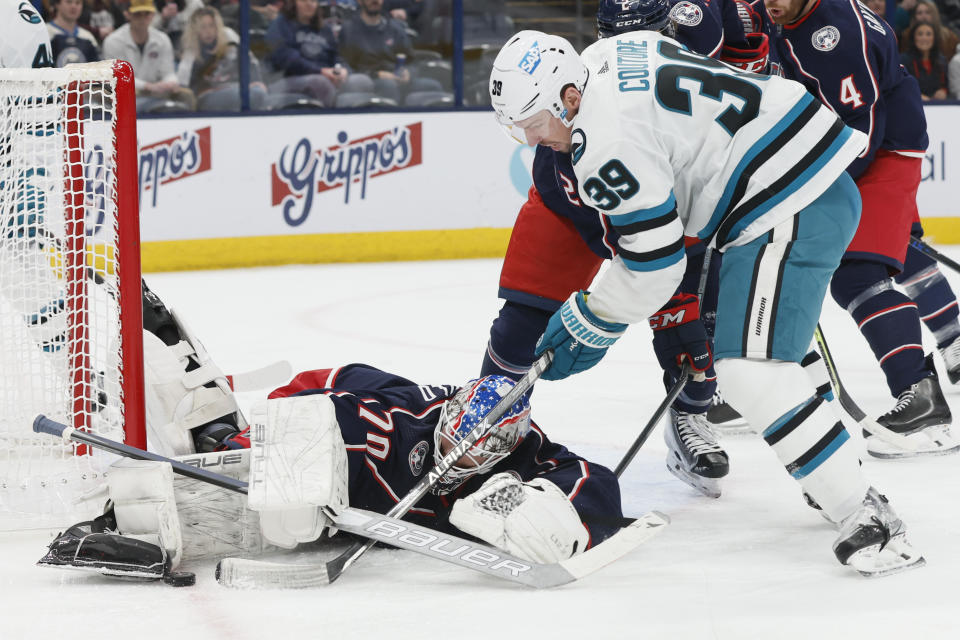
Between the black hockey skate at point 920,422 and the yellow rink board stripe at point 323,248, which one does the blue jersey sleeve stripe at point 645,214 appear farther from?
the yellow rink board stripe at point 323,248

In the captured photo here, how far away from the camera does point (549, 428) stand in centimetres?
325

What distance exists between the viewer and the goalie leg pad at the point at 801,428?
2.09m

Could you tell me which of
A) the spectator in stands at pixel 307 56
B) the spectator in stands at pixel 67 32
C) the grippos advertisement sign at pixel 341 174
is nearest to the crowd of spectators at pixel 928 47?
the grippos advertisement sign at pixel 341 174

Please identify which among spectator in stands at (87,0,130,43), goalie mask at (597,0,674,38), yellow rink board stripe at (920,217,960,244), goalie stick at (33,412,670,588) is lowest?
yellow rink board stripe at (920,217,960,244)

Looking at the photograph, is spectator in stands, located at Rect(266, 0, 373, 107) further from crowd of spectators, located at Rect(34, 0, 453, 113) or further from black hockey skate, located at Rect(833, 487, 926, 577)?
black hockey skate, located at Rect(833, 487, 926, 577)

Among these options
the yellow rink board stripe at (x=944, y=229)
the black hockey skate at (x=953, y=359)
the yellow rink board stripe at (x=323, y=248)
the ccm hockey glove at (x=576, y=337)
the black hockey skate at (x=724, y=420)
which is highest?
the ccm hockey glove at (x=576, y=337)

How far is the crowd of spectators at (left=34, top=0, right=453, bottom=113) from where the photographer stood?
6.11 meters

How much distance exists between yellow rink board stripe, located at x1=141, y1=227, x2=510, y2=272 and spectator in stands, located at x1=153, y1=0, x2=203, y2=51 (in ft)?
3.28

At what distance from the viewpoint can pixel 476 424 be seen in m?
2.14

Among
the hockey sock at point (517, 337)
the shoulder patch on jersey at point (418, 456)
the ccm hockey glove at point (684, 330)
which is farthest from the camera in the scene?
the hockey sock at point (517, 337)

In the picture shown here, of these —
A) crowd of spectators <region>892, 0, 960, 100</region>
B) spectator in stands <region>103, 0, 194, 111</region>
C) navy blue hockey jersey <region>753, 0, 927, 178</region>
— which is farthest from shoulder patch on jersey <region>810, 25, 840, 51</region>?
crowd of spectators <region>892, 0, 960, 100</region>

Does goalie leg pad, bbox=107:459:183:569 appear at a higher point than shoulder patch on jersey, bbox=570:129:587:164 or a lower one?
lower

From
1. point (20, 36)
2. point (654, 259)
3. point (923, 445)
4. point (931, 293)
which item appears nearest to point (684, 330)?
point (654, 259)

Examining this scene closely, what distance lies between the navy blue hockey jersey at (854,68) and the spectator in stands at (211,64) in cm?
376
